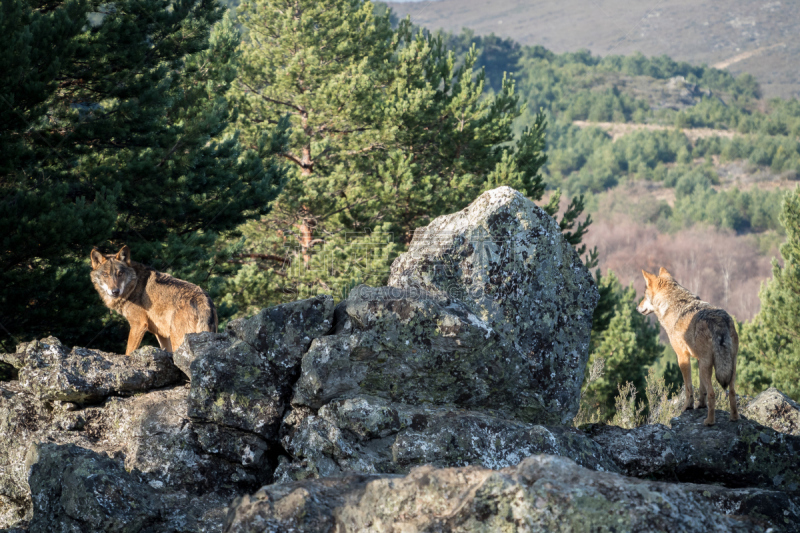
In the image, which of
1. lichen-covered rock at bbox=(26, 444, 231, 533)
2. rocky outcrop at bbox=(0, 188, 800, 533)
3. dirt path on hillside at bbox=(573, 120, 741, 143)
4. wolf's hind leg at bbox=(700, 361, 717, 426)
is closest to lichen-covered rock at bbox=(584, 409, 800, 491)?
rocky outcrop at bbox=(0, 188, 800, 533)

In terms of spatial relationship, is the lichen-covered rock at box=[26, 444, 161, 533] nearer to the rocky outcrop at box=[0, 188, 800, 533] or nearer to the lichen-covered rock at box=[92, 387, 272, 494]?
the rocky outcrop at box=[0, 188, 800, 533]

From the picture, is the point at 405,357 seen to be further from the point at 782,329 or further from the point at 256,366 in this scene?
the point at 782,329

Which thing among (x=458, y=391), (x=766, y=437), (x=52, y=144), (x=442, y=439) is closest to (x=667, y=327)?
(x=766, y=437)

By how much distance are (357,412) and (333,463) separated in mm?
445

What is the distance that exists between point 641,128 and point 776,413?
105 m

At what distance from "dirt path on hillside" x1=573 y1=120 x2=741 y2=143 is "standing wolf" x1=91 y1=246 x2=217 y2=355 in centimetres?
10086

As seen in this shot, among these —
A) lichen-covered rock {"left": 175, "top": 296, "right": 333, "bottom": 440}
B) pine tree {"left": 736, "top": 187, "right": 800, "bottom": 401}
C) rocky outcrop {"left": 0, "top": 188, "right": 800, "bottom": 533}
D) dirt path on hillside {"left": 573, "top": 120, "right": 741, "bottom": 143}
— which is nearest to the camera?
rocky outcrop {"left": 0, "top": 188, "right": 800, "bottom": 533}

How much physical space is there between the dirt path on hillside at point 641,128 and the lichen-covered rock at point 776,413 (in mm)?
99557

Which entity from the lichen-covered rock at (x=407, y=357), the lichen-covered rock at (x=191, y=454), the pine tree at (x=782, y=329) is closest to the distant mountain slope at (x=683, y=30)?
the pine tree at (x=782, y=329)

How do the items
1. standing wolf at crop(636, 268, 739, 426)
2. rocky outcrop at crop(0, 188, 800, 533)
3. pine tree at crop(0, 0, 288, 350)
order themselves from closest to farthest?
rocky outcrop at crop(0, 188, 800, 533) → standing wolf at crop(636, 268, 739, 426) → pine tree at crop(0, 0, 288, 350)

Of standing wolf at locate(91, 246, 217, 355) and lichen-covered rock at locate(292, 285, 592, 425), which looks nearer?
lichen-covered rock at locate(292, 285, 592, 425)

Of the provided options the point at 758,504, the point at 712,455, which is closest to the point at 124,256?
the point at 712,455

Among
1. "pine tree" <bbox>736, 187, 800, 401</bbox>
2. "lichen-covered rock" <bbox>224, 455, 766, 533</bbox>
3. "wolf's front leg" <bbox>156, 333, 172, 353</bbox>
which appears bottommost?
"pine tree" <bbox>736, 187, 800, 401</bbox>

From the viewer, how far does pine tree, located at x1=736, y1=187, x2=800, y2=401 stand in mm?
20125
